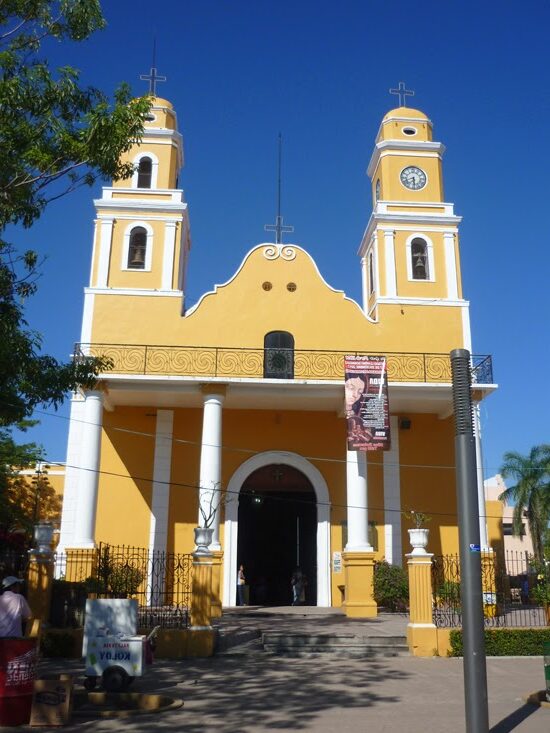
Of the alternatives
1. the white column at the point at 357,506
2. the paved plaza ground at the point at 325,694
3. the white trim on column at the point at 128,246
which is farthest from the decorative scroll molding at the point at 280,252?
the paved plaza ground at the point at 325,694

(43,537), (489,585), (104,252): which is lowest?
(489,585)

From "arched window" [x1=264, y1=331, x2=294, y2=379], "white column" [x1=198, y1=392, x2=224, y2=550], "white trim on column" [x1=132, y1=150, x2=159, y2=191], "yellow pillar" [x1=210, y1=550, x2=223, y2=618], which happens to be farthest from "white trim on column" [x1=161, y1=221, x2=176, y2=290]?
"yellow pillar" [x1=210, y1=550, x2=223, y2=618]

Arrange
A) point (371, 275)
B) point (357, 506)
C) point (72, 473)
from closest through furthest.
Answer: point (357, 506)
point (72, 473)
point (371, 275)

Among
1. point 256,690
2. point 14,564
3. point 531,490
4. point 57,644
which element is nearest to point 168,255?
point 14,564

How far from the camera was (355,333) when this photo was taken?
2119 cm

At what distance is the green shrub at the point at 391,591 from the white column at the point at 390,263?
8.11 metres

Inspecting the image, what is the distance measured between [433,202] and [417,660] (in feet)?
49.1

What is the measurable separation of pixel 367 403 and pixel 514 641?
6.86 metres

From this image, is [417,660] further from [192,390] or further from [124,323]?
[124,323]

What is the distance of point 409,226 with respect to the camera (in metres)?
22.9

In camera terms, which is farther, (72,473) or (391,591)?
(72,473)

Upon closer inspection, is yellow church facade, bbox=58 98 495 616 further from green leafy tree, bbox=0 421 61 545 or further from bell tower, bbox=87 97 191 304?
green leafy tree, bbox=0 421 61 545

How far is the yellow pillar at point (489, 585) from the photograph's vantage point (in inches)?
656

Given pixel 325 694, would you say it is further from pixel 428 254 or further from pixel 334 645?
pixel 428 254
